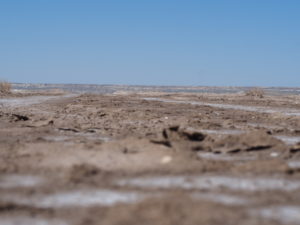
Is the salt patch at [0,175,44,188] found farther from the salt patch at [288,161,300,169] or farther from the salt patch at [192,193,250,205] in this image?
the salt patch at [288,161,300,169]

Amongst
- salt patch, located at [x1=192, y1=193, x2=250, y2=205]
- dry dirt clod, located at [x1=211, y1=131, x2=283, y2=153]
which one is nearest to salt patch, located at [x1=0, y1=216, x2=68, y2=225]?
salt patch, located at [x1=192, y1=193, x2=250, y2=205]

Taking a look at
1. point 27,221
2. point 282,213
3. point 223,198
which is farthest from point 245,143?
point 27,221

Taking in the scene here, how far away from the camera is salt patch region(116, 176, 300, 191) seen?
5.52 m

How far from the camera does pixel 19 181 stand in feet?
19.2

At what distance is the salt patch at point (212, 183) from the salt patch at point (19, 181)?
98 centimetres

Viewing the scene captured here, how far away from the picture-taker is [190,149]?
7.99m

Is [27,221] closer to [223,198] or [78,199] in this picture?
[78,199]

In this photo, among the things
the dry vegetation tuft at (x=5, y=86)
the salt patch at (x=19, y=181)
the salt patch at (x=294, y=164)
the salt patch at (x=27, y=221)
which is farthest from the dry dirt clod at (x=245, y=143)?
the dry vegetation tuft at (x=5, y=86)

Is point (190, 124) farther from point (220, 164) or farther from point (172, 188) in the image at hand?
point (172, 188)

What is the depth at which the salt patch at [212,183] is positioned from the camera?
5.52 metres

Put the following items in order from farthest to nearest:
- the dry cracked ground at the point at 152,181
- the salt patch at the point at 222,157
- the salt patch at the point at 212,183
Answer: the salt patch at the point at 222,157 → the salt patch at the point at 212,183 → the dry cracked ground at the point at 152,181

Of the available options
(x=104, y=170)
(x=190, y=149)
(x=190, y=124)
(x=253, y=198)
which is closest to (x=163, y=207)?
(x=253, y=198)

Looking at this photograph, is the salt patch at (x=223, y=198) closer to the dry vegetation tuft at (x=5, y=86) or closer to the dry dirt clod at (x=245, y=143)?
the dry dirt clod at (x=245, y=143)

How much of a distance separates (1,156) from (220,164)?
10.8 feet
